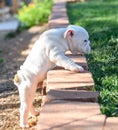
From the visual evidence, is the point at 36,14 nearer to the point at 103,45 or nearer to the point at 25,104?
the point at 103,45

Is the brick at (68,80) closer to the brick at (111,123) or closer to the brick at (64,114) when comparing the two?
the brick at (64,114)

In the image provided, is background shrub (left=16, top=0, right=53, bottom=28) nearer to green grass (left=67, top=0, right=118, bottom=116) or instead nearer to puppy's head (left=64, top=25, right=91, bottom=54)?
green grass (left=67, top=0, right=118, bottom=116)

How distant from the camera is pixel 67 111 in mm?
3006

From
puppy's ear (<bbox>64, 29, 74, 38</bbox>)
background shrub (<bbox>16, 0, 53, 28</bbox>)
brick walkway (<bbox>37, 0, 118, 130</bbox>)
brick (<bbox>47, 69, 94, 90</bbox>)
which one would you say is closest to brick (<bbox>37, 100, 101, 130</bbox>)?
brick walkway (<bbox>37, 0, 118, 130</bbox>)

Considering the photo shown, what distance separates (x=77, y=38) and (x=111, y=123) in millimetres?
1083

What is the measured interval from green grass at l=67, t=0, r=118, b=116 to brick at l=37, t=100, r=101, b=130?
14 cm

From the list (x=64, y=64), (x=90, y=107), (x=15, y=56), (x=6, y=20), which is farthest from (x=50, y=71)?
(x=6, y=20)

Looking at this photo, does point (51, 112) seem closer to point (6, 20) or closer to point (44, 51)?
point (44, 51)

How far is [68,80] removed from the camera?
3604 millimetres

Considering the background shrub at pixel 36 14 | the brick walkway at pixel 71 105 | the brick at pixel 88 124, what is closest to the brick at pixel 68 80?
the brick walkway at pixel 71 105

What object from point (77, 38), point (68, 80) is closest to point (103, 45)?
point (77, 38)

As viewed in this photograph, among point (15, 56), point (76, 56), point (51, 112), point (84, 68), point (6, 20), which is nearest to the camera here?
point (51, 112)

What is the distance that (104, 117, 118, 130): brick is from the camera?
273 cm

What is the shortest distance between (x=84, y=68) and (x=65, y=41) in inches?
16.5
